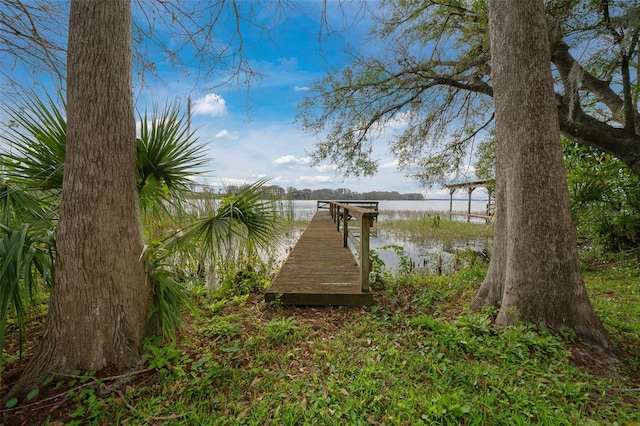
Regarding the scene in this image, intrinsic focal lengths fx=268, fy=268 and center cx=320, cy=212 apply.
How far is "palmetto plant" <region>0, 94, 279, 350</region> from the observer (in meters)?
1.65

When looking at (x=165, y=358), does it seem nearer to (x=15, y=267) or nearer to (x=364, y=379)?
(x=15, y=267)

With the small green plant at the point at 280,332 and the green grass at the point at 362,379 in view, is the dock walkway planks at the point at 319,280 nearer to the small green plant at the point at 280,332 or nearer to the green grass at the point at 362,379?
the green grass at the point at 362,379

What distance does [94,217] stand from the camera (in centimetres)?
178

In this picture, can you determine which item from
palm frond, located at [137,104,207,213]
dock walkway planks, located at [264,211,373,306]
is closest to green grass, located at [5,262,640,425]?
dock walkway planks, located at [264,211,373,306]

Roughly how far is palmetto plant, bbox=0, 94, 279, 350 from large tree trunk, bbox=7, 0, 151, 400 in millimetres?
170

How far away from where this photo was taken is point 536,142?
219 cm

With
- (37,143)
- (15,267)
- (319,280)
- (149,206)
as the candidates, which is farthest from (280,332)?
(37,143)

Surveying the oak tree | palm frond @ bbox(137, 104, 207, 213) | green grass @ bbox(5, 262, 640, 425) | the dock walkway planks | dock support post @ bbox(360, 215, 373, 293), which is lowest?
green grass @ bbox(5, 262, 640, 425)

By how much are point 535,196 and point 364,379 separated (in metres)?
1.96

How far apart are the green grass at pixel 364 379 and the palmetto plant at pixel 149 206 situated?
46 centimetres

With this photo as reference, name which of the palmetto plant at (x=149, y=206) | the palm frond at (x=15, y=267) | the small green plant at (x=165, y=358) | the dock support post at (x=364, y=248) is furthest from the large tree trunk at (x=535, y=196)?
the palm frond at (x=15, y=267)

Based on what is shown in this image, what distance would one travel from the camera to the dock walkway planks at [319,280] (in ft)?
10.1

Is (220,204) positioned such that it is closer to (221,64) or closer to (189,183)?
(189,183)

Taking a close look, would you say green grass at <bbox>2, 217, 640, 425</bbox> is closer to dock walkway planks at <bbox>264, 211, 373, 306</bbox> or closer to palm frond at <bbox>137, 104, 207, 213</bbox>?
dock walkway planks at <bbox>264, 211, 373, 306</bbox>
